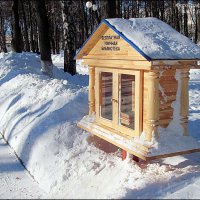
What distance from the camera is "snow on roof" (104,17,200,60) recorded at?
15.5 ft

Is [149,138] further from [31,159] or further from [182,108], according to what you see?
[31,159]

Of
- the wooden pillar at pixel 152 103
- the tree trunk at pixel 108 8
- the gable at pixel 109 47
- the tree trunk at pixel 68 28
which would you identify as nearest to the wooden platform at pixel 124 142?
the wooden pillar at pixel 152 103

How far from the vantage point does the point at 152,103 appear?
15.7 feet

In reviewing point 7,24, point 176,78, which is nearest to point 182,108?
point 176,78

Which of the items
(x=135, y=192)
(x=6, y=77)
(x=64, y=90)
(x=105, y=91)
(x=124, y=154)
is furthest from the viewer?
(x=6, y=77)

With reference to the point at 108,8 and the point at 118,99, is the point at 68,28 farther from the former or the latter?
the point at 118,99

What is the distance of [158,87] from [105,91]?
142cm

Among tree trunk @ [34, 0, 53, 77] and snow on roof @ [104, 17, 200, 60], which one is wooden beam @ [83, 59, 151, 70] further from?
tree trunk @ [34, 0, 53, 77]

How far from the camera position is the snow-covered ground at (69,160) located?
4523 mm

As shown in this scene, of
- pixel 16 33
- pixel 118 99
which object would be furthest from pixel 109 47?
pixel 16 33

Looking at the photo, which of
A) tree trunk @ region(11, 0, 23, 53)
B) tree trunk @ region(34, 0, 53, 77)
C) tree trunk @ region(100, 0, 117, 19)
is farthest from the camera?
tree trunk @ region(11, 0, 23, 53)

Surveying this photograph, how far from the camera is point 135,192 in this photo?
13.9 feet

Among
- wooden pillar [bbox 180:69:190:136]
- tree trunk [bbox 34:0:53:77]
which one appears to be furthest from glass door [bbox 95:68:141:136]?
tree trunk [bbox 34:0:53:77]

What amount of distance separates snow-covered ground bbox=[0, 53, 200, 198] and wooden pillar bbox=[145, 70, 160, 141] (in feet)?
2.07
